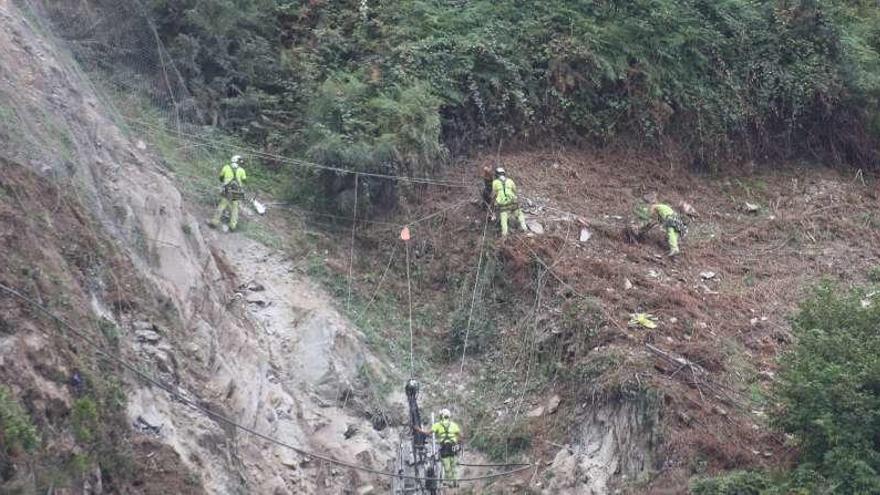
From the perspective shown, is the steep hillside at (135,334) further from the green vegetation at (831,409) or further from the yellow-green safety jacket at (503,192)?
the green vegetation at (831,409)

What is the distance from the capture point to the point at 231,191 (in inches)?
826

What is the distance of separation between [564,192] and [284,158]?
5.23m

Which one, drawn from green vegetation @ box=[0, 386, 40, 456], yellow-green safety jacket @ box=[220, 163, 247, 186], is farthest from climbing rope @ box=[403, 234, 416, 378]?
green vegetation @ box=[0, 386, 40, 456]

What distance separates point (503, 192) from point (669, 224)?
3.09 m

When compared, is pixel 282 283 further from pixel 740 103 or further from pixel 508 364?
pixel 740 103

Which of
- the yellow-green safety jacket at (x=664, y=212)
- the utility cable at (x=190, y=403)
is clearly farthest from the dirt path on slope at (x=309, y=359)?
the yellow-green safety jacket at (x=664, y=212)

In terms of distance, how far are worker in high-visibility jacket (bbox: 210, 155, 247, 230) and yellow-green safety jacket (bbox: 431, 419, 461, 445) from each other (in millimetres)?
5359

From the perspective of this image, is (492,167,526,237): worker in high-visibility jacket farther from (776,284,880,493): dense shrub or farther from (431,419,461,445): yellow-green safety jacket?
(776,284,880,493): dense shrub

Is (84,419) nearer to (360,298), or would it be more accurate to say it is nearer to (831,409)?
(360,298)

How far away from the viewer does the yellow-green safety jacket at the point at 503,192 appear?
21266 mm

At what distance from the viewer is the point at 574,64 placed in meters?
24.9

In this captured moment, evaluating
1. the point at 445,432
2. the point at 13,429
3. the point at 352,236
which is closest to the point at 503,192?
the point at 352,236

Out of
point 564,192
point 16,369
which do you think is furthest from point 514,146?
point 16,369

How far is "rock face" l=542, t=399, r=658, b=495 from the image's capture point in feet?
57.2
